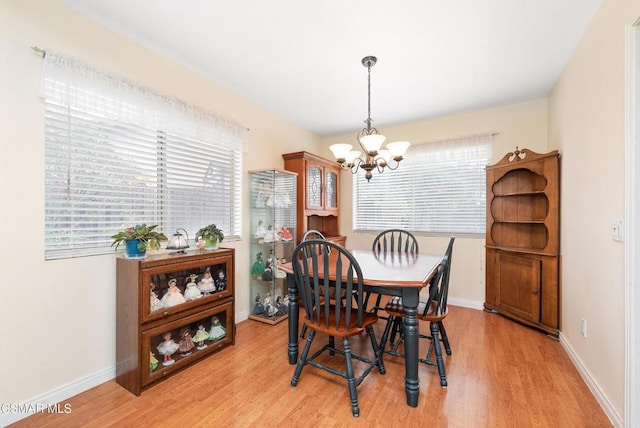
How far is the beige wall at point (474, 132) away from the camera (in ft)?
10.5

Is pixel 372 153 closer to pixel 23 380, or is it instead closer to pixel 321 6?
pixel 321 6

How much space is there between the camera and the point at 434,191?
3.75 meters

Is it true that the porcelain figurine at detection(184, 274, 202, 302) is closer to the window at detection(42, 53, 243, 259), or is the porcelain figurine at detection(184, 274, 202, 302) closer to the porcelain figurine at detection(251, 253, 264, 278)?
the window at detection(42, 53, 243, 259)

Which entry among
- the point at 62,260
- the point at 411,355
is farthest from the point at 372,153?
the point at 62,260

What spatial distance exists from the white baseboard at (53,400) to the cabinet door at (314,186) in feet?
8.26

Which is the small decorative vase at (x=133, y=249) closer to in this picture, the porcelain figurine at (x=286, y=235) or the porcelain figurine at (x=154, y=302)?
the porcelain figurine at (x=154, y=302)

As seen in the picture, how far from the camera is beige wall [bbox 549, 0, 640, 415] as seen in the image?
1.52 meters

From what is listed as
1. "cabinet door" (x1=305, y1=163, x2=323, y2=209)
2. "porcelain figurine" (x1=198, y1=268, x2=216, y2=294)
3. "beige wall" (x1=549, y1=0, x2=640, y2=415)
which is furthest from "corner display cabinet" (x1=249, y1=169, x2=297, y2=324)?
"beige wall" (x1=549, y1=0, x2=640, y2=415)

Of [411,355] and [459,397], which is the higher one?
[411,355]

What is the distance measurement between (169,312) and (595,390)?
290 cm

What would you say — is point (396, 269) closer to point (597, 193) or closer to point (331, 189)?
point (597, 193)

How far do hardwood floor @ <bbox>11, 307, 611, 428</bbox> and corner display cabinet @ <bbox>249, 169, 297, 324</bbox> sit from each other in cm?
84

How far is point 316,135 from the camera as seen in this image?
451 centimetres

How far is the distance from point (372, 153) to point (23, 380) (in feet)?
8.56
